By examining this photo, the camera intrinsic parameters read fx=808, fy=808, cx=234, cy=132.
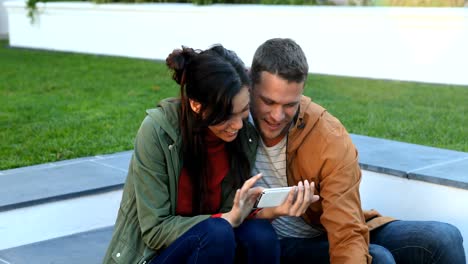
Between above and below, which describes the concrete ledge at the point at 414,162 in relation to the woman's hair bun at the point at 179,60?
below

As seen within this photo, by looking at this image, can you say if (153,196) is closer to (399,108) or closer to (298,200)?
(298,200)

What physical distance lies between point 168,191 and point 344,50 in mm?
7091

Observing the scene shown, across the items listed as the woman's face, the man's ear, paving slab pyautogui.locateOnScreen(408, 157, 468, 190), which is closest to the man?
the woman's face

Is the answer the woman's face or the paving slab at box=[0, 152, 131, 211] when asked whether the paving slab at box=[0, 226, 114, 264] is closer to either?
the paving slab at box=[0, 152, 131, 211]

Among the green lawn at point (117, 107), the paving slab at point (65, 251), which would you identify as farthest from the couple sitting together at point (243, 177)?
the green lawn at point (117, 107)

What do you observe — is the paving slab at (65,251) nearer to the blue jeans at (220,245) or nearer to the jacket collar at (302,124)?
the blue jeans at (220,245)

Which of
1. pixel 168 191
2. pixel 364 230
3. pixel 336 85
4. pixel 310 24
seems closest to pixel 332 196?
pixel 364 230

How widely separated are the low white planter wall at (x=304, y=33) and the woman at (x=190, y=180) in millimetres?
6463

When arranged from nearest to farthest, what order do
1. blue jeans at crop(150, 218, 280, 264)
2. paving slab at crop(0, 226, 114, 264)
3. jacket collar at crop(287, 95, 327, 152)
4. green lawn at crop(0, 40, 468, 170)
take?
1. blue jeans at crop(150, 218, 280, 264)
2. jacket collar at crop(287, 95, 327, 152)
3. paving slab at crop(0, 226, 114, 264)
4. green lawn at crop(0, 40, 468, 170)

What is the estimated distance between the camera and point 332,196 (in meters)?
3.09

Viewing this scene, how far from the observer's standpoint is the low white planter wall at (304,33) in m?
9.08

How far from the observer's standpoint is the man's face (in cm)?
302

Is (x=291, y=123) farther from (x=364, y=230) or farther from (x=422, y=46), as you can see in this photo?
(x=422, y=46)

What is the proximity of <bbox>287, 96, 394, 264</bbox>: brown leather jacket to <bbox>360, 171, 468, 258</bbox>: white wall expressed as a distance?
0.85 m
